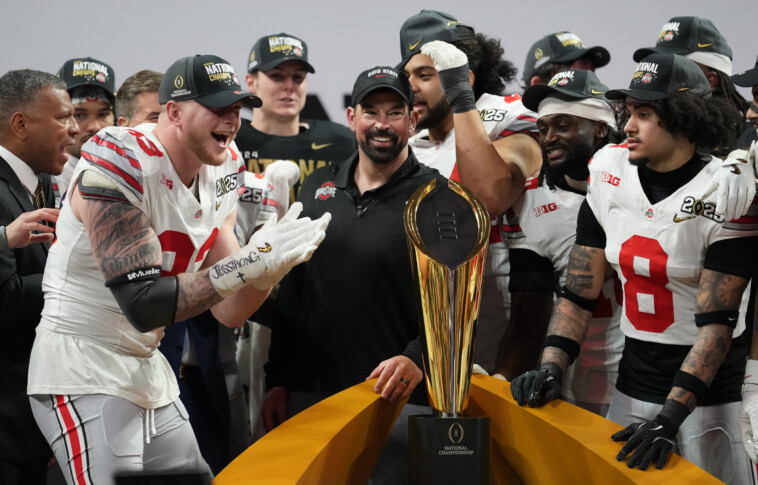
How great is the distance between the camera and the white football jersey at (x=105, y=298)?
205 centimetres

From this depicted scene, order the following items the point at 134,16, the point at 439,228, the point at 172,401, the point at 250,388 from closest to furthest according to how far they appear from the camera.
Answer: the point at 439,228 → the point at 172,401 → the point at 250,388 → the point at 134,16

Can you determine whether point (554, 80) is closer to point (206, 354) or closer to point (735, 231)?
point (735, 231)

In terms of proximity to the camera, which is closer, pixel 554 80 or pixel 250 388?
pixel 554 80

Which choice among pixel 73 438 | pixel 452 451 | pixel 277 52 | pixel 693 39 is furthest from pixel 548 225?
pixel 73 438

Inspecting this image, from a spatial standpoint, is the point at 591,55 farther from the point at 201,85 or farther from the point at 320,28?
the point at 201,85

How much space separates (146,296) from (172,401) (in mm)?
456

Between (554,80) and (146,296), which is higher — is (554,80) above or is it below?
above

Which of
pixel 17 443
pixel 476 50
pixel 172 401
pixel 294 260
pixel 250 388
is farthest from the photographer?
pixel 250 388

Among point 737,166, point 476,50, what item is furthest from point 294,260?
point 476,50

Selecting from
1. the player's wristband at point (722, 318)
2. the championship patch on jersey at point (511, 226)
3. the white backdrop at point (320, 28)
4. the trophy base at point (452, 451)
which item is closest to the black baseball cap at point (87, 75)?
the white backdrop at point (320, 28)

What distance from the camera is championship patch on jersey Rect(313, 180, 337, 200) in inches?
105

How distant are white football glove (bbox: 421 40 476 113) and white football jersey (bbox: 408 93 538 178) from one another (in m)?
0.28

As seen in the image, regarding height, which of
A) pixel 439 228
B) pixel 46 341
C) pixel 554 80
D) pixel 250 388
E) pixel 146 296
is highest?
pixel 554 80

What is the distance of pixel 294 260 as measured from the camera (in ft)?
6.27
